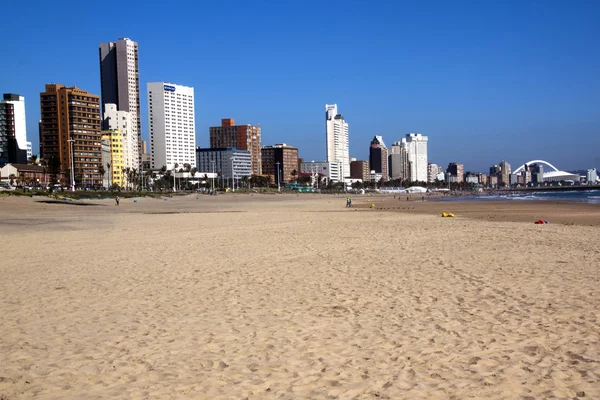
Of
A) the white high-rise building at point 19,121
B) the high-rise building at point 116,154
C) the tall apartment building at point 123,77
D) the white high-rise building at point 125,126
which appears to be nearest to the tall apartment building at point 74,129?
the high-rise building at point 116,154

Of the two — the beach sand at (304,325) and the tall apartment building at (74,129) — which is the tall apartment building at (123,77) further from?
the beach sand at (304,325)

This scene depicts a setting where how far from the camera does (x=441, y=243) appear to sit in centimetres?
1530

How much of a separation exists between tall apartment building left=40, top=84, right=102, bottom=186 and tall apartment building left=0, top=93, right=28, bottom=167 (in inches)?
1037

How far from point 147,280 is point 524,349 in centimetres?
706

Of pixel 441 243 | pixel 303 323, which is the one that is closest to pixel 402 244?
pixel 441 243

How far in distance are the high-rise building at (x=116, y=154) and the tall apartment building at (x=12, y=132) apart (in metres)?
28.5

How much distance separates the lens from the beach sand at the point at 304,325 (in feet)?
15.4

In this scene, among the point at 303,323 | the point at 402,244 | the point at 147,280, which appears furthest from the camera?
the point at 402,244

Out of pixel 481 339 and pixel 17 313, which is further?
pixel 17 313

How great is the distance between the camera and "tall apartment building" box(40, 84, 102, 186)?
415 feet

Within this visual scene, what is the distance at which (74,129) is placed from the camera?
12688 centimetres

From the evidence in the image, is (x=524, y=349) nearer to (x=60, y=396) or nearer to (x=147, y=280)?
(x=60, y=396)

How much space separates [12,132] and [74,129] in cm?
4789

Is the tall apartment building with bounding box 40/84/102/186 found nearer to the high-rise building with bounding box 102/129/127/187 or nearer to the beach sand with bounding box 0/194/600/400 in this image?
the high-rise building with bounding box 102/129/127/187
